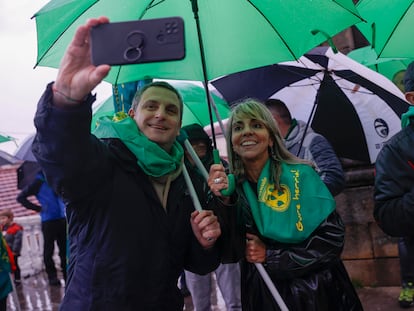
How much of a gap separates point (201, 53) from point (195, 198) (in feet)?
2.83

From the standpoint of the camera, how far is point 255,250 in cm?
239

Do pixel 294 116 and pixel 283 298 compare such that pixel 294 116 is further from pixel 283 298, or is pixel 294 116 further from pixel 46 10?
pixel 46 10

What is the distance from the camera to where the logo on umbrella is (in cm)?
403

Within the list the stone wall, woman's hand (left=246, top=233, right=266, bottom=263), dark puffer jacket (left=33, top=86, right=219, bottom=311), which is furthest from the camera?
the stone wall

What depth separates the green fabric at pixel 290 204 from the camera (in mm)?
2361

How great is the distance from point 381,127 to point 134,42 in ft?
10.3

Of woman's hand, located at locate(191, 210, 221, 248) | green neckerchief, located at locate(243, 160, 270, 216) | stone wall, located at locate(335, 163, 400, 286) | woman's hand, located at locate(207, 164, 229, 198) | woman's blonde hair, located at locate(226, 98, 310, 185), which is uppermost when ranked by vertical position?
woman's blonde hair, located at locate(226, 98, 310, 185)

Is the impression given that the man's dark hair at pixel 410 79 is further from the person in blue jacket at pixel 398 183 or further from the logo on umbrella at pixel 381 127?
the logo on umbrella at pixel 381 127


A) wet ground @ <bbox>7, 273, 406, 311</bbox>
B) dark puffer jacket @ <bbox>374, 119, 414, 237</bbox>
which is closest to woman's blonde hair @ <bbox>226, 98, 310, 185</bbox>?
dark puffer jacket @ <bbox>374, 119, 414, 237</bbox>

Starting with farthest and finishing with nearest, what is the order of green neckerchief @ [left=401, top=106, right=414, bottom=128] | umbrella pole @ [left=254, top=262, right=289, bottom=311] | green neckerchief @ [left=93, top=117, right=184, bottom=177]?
green neckerchief @ [left=401, top=106, right=414, bottom=128] → umbrella pole @ [left=254, top=262, right=289, bottom=311] → green neckerchief @ [left=93, top=117, right=184, bottom=177]

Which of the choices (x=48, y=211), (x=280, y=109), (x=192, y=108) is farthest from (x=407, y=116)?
(x=48, y=211)

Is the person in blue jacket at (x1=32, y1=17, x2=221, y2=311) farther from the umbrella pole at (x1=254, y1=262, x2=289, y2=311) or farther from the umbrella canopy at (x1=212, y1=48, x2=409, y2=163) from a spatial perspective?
the umbrella canopy at (x1=212, y1=48, x2=409, y2=163)

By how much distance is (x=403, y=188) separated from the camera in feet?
8.46

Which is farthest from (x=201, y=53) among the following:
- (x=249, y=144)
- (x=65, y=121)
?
(x=65, y=121)
